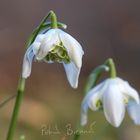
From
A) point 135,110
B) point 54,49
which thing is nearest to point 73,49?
point 54,49

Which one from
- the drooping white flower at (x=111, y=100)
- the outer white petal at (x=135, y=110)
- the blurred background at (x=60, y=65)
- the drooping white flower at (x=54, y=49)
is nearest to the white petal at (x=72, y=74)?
the drooping white flower at (x=54, y=49)

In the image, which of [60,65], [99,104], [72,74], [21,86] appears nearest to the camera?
[21,86]

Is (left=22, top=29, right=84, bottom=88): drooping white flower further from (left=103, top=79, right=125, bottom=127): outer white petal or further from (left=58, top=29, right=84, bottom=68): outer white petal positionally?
(left=103, top=79, right=125, bottom=127): outer white petal

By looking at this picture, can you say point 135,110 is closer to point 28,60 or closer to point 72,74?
point 72,74

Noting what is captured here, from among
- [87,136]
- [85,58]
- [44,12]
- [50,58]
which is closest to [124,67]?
[85,58]

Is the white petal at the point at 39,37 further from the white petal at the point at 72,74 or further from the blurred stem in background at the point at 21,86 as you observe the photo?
the white petal at the point at 72,74

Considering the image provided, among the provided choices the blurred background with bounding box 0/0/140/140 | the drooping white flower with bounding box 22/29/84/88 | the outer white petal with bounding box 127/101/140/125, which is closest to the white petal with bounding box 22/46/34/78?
the drooping white flower with bounding box 22/29/84/88

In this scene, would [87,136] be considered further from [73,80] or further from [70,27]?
[70,27]
